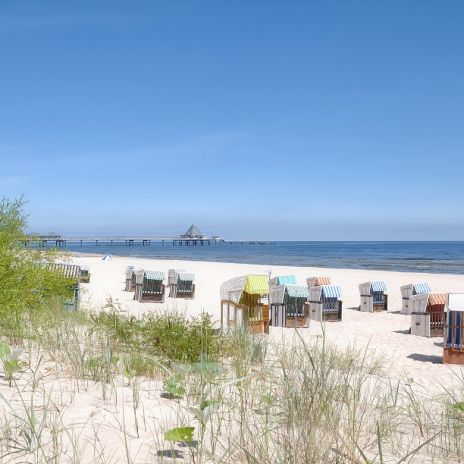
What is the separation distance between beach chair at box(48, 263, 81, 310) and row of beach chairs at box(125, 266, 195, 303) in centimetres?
314

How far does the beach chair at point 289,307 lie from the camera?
1186 cm

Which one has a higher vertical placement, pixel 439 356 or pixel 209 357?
pixel 209 357

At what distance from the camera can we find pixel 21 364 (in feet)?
14.4

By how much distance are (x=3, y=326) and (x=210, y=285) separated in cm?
1595

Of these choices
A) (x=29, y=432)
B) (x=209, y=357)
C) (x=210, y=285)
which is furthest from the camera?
(x=210, y=285)

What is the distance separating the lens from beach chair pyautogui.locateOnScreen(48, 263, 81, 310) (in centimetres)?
981

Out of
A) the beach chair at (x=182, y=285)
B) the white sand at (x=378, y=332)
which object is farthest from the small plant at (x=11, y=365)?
the beach chair at (x=182, y=285)

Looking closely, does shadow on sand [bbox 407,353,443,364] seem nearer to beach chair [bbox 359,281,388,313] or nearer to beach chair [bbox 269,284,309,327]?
beach chair [bbox 269,284,309,327]

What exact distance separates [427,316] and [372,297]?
4.09 metres

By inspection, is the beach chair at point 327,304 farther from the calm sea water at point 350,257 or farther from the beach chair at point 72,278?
the calm sea water at point 350,257

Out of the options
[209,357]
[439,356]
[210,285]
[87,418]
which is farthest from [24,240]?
[210,285]

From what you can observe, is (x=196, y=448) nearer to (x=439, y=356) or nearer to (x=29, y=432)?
(x=29, y=432)

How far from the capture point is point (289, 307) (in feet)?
39.2

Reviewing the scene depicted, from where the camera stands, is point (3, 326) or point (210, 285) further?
point (210, 285)
